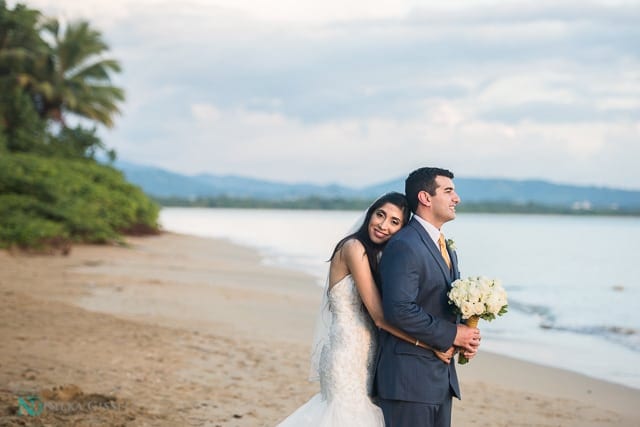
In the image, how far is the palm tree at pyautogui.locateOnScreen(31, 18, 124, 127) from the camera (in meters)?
34.7

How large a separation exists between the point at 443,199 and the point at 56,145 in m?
30.9

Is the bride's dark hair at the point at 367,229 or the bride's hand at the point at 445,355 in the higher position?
the bride's dark hair at the point at 367,229

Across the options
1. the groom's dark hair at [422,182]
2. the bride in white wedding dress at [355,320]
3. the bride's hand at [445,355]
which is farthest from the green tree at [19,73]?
the bride's hand at [445,355]

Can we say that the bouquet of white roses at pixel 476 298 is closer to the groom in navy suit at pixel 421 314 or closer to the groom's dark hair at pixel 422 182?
the groom in navy suit at pixel 421 314

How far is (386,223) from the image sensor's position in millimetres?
4414

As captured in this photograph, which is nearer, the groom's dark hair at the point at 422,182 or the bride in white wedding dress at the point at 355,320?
the groom's dark hair at the point at 422,182

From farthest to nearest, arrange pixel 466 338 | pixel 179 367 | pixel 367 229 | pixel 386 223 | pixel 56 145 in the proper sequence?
pixel 56 145
pixel 179 367
pixel 367 229
pixel 386 223
pixel 466 338

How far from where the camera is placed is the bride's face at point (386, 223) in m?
4.42

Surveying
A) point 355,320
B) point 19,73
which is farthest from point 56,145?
point 355,320

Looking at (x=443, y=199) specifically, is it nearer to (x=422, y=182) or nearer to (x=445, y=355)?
(x=422, y=182)

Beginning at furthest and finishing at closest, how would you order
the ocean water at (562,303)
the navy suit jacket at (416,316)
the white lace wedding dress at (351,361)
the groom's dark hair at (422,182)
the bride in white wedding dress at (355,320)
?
the ocean water at (562,303) < the white lace wedding dress at (351,361) < the bride in white wedding dress at (355,320) < the groom's dark hair at (422,182) < the navy suit jacket at (416,316)

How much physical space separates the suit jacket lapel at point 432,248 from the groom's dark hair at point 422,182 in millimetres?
143

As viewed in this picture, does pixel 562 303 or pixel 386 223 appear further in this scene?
pixel 562 303

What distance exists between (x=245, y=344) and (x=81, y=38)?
2966 centimetres
